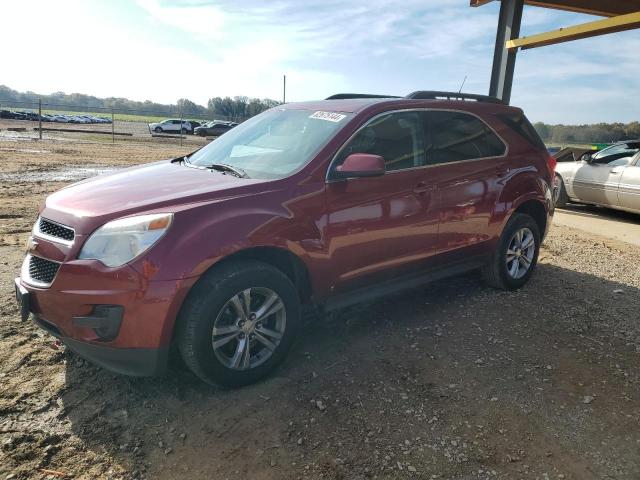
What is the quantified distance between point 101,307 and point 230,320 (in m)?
0.74

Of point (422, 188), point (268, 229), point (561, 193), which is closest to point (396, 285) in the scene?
point (422, 188)

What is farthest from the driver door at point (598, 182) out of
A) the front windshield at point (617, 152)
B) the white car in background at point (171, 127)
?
the white car in background at point (171, 127)

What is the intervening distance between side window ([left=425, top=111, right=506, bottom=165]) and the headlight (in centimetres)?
Answer: 231

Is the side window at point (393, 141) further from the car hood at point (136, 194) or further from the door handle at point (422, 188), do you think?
the car hood at point (136, 194)

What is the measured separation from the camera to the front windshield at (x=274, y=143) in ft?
11.0

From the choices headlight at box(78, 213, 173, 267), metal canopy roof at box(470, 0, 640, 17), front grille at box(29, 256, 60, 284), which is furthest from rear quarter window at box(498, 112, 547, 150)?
metal canopy roof at box(470, 0, 640, 17)

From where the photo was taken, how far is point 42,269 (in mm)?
2805

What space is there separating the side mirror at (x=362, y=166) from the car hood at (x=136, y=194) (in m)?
0.61

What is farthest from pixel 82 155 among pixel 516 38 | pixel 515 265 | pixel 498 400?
pixel 498 400

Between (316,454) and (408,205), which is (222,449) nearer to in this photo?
(316,454)

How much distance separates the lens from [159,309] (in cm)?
259

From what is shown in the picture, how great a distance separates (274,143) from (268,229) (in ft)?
3.44

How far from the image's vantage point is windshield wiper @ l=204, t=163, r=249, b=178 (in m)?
3.28

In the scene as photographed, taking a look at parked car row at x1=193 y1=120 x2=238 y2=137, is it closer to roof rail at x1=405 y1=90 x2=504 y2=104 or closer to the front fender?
roof rail at x1=405 y1=90 x2=504 y2=104
